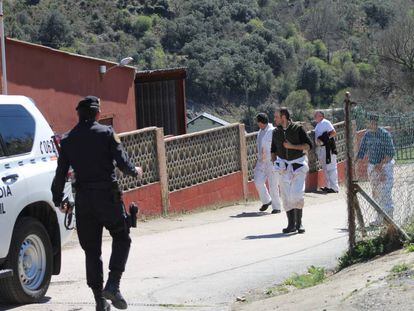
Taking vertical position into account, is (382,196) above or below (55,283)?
above

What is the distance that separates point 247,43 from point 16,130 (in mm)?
57971

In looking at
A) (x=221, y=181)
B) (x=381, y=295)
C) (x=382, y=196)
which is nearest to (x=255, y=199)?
(x=221, y=181)

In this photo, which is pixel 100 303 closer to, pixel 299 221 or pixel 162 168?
pixel 299 221

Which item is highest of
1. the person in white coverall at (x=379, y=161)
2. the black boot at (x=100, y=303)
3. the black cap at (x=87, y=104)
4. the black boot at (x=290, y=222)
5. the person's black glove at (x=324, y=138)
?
the black cap at (x=87, y=104)

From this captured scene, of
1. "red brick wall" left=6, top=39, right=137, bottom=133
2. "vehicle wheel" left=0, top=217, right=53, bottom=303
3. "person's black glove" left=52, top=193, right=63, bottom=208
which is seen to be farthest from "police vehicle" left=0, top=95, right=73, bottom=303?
"red brick wall" left=6, top=39, right=137, bottom=133

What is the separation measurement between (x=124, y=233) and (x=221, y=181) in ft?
36.9

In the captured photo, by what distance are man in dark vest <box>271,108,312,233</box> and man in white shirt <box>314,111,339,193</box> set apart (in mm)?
7130

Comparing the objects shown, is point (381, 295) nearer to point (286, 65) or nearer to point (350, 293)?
point (350, 293)

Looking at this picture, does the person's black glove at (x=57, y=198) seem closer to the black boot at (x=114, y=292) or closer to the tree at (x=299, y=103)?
the black boot at (x=114, y=292)

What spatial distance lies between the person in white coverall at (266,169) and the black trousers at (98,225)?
332 inches

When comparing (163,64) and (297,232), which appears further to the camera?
(163,64)

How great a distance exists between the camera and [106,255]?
38.5 feet

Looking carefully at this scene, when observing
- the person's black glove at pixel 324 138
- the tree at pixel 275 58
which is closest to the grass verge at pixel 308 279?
the person's black glove at pixel 324 138

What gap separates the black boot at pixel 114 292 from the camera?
771 cm
